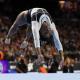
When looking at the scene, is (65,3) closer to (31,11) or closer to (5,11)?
(5,11)

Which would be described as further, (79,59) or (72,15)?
(72,15)

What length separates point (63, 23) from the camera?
1708cm

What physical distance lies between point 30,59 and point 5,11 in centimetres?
515

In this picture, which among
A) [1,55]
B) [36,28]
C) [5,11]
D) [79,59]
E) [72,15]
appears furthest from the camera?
[72,15]

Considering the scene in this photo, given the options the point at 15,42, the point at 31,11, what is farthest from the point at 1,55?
the point at 31,11

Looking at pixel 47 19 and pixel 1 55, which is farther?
pixel 1 55

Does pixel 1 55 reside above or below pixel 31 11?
below

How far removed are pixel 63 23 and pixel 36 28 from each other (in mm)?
9696

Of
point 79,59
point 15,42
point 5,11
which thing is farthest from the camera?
point 5,11

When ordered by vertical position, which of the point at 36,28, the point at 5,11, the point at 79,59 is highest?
the point at 36,28

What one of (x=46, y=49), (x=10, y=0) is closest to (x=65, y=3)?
(x=10, y=0)

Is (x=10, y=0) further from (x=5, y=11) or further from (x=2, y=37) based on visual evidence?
(x=2, y=37)

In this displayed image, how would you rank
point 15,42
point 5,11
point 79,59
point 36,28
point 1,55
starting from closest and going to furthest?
point 36,28, point 1,55, point 79,59, point 15,42, point 5,11

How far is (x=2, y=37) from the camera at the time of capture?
1404cm
